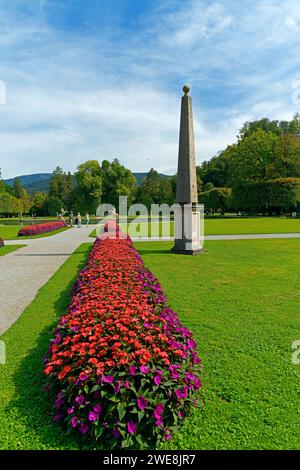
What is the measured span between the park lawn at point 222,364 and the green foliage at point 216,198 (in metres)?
45.8

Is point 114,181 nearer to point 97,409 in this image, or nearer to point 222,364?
point 222,364

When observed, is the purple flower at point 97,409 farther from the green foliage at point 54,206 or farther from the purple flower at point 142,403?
the green foliage at point 54,206

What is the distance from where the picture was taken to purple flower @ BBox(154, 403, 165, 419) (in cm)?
239

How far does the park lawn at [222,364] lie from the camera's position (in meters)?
2.64

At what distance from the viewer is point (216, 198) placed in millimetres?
53438

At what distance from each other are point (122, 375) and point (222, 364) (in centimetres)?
167

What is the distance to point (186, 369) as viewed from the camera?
2986 mm

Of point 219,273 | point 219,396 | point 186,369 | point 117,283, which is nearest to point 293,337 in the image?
point 219,396

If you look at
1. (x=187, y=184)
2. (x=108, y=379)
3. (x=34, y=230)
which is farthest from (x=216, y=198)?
(x=108, y=379)

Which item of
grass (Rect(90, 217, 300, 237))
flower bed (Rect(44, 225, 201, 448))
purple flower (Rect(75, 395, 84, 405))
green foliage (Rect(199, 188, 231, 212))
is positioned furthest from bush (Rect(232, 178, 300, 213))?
purple flower (Rect(75, 395, 84, 405))

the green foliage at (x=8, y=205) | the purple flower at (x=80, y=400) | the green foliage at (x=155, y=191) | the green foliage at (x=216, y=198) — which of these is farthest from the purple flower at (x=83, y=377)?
the green foliage at (x=8, y=205)

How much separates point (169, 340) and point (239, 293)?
13.0ft

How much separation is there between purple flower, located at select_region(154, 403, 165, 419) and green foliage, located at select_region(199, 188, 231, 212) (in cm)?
5135
